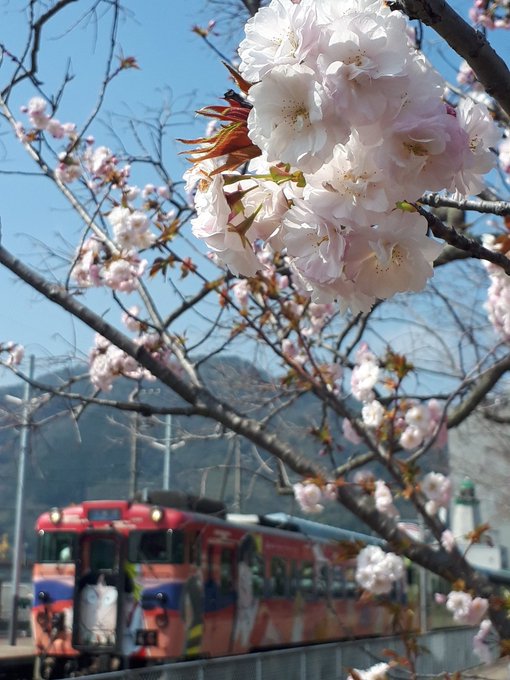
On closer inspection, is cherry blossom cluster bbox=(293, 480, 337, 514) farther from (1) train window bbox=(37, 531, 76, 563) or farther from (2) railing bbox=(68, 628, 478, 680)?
(1) train window bbox=(37, 531, 76, 563)

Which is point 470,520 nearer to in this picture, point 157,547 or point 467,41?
point 157,547

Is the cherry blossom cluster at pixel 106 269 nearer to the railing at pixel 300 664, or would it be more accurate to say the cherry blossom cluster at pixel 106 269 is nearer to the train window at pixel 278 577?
the railing at pixel 300 664

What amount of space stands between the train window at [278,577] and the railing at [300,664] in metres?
2.93

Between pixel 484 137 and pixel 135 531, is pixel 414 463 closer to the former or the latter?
pixel 484 137

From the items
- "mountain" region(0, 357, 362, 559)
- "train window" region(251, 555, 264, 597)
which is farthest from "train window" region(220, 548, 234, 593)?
"mountain" region(0, 357, 362, 559)

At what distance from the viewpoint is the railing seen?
6418 mm

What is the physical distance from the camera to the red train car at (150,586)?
35.7ft

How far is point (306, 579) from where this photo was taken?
1389 centimetres

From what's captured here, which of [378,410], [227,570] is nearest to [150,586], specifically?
[227,570]

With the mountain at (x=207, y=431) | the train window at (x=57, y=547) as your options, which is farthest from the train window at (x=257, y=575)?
the train window at (x=57, y=547)

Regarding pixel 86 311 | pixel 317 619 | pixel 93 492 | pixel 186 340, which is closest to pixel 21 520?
pixel 317 619

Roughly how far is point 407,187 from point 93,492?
30.7 meters

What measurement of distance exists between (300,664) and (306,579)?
19.5 ft

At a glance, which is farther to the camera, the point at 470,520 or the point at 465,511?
the point at 465,511
